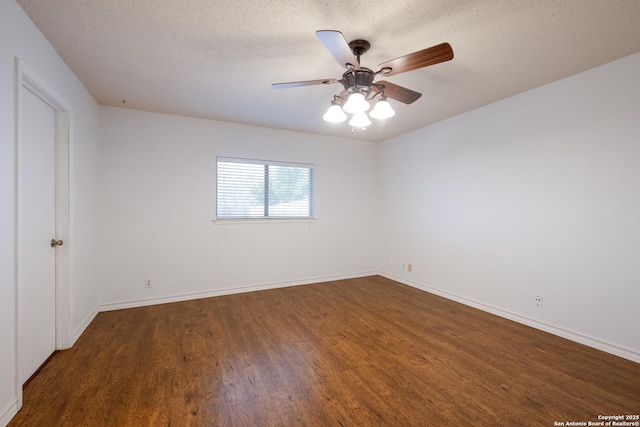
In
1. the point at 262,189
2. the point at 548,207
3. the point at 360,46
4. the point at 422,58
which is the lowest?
the point at 548,207

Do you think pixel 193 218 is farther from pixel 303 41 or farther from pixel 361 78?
pixel 361 78

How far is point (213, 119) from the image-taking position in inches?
152

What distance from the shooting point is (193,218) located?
3.80 m

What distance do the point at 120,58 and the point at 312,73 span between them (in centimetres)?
164

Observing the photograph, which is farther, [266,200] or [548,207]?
[266,200]

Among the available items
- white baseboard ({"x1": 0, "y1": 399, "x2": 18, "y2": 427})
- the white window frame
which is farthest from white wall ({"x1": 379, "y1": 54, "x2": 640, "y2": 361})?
white baseboard ({"x1": 0, "y1": 399, "x2": 18, "y2": 427})

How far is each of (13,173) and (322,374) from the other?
2.43m

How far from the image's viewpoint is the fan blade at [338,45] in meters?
1.49


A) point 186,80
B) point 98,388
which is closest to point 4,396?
point 98,388

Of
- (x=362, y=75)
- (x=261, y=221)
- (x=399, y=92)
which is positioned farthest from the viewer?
(x=261, y=221)

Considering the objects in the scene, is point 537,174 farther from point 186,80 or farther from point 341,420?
point 186,80

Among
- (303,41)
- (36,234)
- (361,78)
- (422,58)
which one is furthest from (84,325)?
(422,58)

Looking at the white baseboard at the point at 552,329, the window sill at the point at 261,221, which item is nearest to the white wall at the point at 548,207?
the white baseboard at the point at 552,329

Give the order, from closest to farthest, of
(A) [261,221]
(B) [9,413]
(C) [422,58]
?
1. (B) [9,413]
2. (C) [422,58]
3. (A) [261,221]
